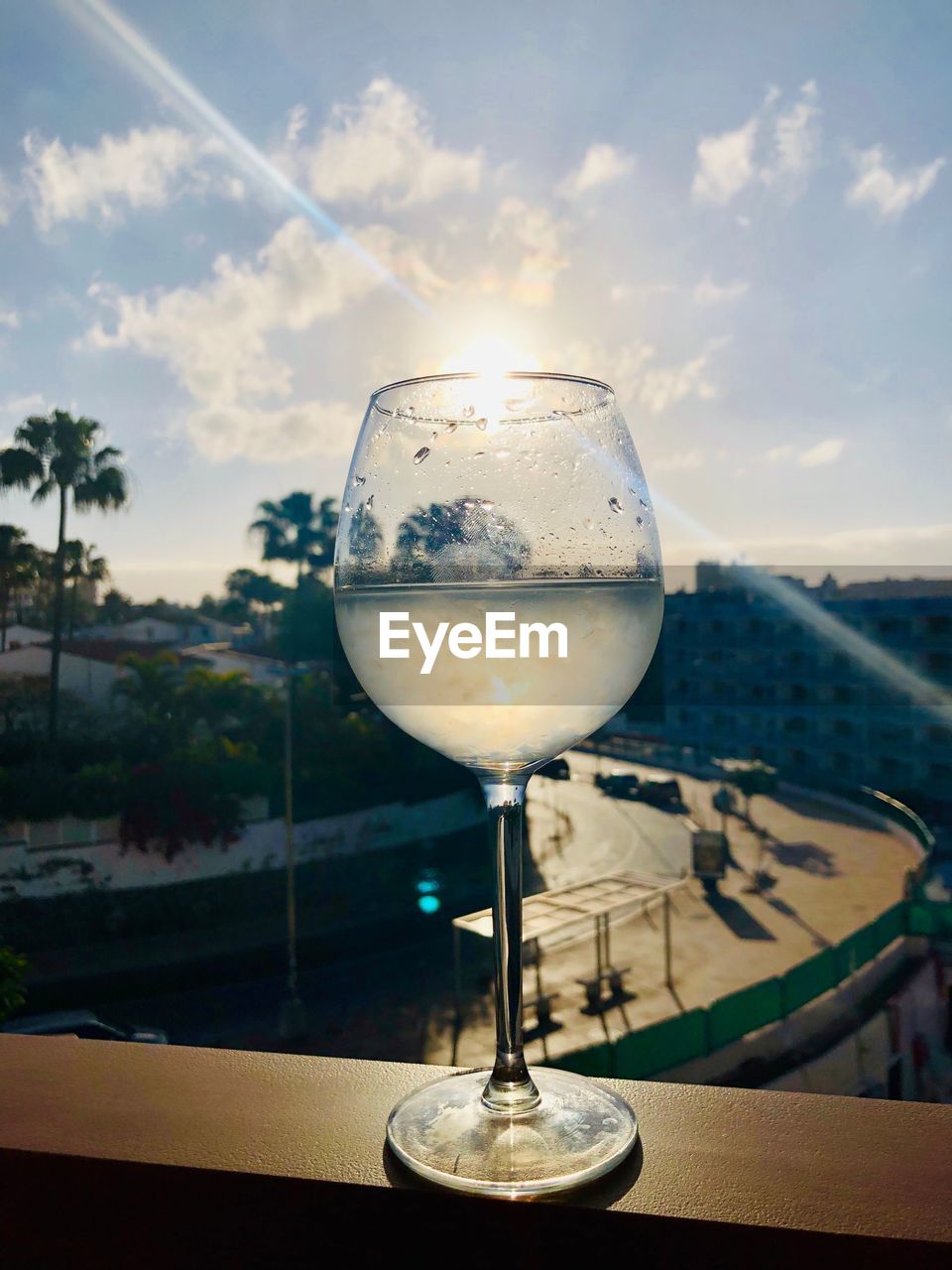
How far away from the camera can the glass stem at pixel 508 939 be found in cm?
64

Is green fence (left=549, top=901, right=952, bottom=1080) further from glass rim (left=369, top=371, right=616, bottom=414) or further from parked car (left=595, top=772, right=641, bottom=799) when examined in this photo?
parked car (left=595, top=772, right=641, bottom=799)

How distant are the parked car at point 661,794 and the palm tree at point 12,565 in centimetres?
2774

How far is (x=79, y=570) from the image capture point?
Result: 92.7 feet

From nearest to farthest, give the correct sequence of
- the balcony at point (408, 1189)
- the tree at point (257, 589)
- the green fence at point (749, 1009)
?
the balcony at point (408, 1189)
the green fence at point (749, 1009)
the tree at point (257, 589)

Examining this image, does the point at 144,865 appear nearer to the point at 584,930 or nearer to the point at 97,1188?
the point at 584,930

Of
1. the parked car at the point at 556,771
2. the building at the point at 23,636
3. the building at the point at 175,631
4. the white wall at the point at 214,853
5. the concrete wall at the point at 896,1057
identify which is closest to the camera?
the parked car at the point at 556,771

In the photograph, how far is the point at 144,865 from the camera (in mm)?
24422

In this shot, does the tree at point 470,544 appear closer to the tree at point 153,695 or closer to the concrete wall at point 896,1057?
the concrete wall at point 896,1057

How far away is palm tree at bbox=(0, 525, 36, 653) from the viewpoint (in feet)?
87.9

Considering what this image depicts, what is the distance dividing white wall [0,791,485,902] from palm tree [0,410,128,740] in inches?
165

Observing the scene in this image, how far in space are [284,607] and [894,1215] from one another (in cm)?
3204

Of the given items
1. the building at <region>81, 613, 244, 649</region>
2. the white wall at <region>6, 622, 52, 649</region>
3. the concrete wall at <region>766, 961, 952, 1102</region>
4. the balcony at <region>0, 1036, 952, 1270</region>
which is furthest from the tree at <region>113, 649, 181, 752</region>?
the balcony at <region>0, 1036, 952, 1270</region>

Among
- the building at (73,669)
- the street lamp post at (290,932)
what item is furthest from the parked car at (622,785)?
the building at (73,669)

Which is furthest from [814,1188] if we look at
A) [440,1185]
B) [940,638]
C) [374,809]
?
[940,638]
